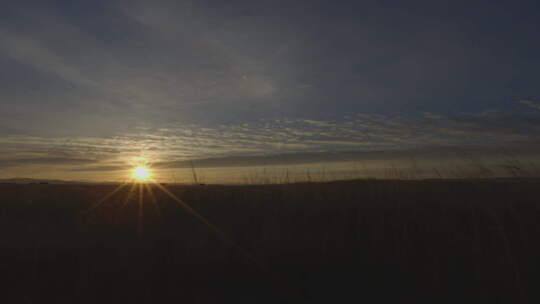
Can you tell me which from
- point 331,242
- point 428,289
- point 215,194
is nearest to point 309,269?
point 331,242

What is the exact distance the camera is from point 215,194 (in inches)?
344

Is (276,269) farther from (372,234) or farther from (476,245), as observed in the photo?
(476,245)

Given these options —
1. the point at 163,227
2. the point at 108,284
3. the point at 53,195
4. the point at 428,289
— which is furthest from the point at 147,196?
the point at 428,289

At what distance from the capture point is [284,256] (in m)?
3.71

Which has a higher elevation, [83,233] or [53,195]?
[53,195]

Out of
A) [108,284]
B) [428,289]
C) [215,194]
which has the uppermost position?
[215,194]

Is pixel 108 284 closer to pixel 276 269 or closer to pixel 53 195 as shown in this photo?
pixel 276 269

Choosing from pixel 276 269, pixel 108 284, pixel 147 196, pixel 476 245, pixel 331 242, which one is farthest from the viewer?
pixel 147 196

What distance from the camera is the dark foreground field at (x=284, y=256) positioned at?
2.91m

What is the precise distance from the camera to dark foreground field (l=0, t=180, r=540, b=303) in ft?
9.55

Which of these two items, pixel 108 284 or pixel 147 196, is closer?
pixel 108 284

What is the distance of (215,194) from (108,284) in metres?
5.65

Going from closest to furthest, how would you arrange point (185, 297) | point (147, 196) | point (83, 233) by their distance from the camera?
point (185, 297) → point (83, 233) → point (147, 196)

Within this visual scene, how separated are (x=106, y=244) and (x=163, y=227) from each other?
1109 mm
